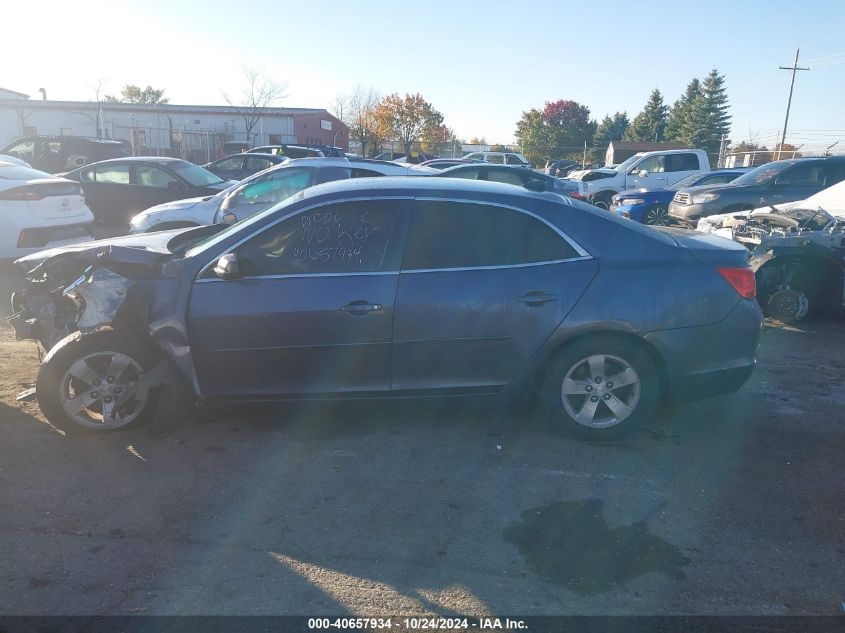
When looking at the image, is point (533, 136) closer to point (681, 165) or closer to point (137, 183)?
point (681, 165)

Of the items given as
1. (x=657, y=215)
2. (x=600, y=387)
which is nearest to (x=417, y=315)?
(x=600, y=387)

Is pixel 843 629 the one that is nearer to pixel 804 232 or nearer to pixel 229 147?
pixel 804 232

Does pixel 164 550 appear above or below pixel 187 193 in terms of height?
below

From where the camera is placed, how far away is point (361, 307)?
4.33 m

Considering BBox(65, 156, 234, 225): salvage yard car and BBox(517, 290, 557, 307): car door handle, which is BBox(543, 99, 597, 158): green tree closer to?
A: BBox(65, 156, 234, 225): salvage yard car

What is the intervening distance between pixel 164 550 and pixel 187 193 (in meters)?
10.4

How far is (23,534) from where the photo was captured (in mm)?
3475

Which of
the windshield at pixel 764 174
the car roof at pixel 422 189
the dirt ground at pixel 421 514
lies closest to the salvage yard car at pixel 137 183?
A: the dirt ground at pixel 421 514

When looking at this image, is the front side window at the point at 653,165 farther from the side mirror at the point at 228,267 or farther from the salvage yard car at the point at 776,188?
the side mirror at the point at 228,267

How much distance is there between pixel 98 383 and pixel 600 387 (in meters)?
3.36

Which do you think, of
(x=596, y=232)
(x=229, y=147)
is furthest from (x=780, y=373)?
(x=229, y=147)

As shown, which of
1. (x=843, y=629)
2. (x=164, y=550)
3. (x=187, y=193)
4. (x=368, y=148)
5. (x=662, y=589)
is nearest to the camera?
(x=843, y=629)

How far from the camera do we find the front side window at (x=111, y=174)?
1344 cm

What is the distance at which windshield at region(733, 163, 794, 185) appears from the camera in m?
13.0
